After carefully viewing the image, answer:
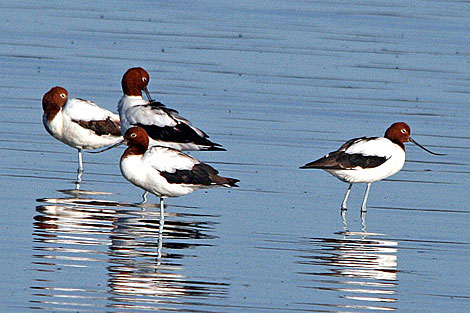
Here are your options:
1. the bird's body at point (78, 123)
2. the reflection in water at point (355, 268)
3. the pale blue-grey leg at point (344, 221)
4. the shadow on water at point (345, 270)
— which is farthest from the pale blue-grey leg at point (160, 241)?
the bird's body at point (78, 123)

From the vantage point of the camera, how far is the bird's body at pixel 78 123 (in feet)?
47.7

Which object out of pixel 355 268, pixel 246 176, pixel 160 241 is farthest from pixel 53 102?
pixel 355 268

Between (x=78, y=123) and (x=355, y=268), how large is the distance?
5474 millimetres

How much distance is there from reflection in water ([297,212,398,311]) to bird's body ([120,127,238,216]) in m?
1.37

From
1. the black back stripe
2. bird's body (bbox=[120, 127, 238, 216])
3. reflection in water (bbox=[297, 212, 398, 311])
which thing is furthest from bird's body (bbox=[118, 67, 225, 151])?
reflection in water (bbox=[297, 212, 398, 311])

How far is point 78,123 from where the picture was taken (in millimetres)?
14547

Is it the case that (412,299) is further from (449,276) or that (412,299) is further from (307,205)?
(307,205)

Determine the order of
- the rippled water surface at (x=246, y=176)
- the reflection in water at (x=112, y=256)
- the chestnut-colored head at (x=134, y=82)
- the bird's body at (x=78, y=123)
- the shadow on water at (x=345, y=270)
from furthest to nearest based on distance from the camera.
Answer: the chestnut-colored head at (x=134, y=82) < the bird's body at (x=78, y=123) < the rippled water surface at (x=246, y=176) < the shadow on water at (x=345, y=270) < the reflection in water at (x=112, y=256)

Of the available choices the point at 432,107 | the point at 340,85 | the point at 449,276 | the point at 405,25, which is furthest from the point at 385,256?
the point at 405,25

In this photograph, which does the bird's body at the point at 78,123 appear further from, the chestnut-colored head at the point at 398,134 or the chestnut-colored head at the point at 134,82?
the chestnut-colored head at the point at 398,134

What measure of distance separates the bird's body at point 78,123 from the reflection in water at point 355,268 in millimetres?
4185

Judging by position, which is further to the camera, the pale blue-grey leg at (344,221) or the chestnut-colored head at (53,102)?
the chestnut-colored head at (53,102)

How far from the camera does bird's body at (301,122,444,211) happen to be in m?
12.8

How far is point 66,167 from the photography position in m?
14.4
